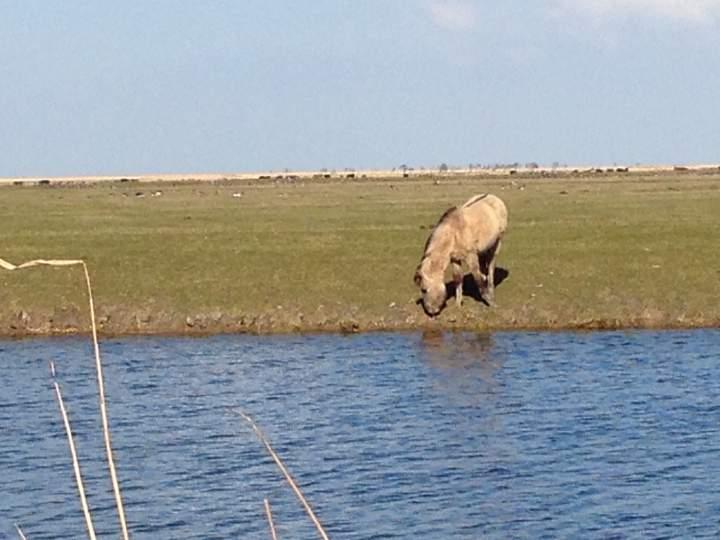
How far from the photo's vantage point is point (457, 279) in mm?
34094

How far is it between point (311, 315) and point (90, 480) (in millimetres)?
15621

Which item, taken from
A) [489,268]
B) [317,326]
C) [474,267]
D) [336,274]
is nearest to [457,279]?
[474,267]

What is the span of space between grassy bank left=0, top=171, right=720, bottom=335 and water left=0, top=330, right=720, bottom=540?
2.56 m

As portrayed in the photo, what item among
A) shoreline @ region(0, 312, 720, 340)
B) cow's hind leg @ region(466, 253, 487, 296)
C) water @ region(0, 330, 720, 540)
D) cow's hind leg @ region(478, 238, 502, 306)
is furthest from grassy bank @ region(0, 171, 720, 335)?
water @ region(0, 330, 720, 540)

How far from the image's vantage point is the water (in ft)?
56.1

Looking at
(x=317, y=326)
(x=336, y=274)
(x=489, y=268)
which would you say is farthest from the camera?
(x=336, y=274)

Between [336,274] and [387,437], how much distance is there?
1785cm

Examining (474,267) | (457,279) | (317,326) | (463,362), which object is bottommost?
(317,326)

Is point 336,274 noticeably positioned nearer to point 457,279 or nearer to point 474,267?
point 457,279

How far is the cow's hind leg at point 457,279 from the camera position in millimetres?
33875

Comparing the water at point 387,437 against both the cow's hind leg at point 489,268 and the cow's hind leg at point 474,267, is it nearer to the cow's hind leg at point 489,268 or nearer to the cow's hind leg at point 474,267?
the cow's hind leg at point 474,267

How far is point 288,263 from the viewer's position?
41469 mm

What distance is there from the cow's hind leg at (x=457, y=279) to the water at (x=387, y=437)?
2.14m

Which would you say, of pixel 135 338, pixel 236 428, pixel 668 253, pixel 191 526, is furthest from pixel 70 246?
pixel 191 526
